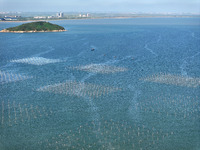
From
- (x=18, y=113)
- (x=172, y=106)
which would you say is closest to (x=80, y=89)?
(x=18, y=113)

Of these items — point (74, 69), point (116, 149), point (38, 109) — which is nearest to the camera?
point (116, 149)

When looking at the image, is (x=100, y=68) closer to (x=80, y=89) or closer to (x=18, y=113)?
(x=80, y=89)

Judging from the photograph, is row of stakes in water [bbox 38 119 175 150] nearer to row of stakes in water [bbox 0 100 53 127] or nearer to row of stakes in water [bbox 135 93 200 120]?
row of stakes in water [bbox 135 93 200 120]

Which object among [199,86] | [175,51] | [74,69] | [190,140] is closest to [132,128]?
[190,140]

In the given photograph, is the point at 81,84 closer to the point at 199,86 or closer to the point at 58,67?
the point at 58,67

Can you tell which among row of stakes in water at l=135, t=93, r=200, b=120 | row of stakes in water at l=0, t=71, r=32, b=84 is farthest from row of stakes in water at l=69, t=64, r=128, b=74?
row of stakes in water at l=135, t=93, r=200, b=120

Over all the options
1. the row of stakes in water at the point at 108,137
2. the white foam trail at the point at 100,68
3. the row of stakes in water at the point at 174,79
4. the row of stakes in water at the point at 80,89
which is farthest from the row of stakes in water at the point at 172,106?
the white foam trail at the point at 100,68
